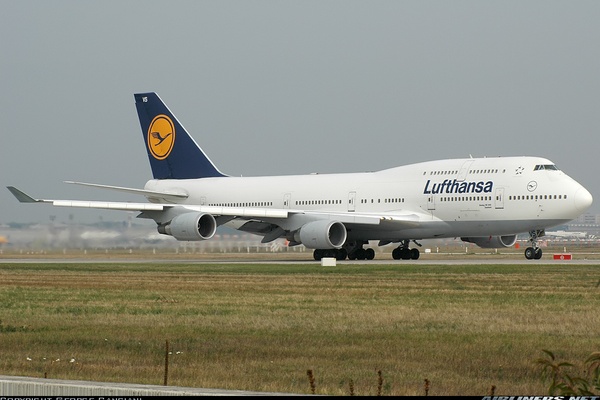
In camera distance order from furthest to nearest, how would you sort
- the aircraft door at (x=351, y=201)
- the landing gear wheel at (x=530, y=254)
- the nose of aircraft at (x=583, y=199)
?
the aircraft door at (x=351, y=201), the landing gear wheel at (x=530, y=254), the nose of aircraft at (x=583, y=199)

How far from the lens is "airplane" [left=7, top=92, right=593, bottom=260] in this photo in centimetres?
4444

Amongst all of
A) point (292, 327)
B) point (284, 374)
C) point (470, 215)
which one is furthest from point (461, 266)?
point (284, 374)

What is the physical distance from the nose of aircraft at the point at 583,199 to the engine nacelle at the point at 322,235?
31.0ft

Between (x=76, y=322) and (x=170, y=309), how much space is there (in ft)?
8.97

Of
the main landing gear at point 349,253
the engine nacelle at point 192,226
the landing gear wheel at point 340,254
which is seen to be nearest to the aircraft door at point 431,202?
the main landing gear at point 349,253

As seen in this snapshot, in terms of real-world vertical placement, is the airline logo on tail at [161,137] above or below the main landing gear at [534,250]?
above

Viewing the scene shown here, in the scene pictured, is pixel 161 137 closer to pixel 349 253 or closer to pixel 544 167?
pixel 349 253

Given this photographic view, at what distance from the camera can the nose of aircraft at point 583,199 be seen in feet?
144

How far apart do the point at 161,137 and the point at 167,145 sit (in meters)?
0.69

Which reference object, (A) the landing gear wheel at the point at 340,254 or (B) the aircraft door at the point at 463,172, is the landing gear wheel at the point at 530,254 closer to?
(B) the aircraft door at the point at 463,172

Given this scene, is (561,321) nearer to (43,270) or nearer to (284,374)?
(284,374)

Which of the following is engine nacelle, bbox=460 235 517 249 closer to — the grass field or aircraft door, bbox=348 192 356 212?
aircraft door, bbox=348 192 356 212

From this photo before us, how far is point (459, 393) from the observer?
12.2 meters

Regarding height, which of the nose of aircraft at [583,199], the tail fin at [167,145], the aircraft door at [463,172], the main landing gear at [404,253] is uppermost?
the tail fin at [167,145]
